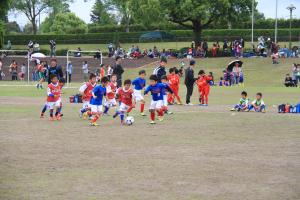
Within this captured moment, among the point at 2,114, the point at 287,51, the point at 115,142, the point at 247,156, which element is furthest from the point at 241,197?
the point at 287,51

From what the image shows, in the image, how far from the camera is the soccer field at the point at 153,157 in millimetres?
11734

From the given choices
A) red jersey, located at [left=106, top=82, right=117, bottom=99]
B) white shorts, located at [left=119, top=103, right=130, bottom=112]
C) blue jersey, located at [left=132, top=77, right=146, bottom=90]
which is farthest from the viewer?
blue jersey, located at [left=132, top=77, right=146, bottom=90]

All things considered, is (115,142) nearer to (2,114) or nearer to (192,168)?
(192,168)

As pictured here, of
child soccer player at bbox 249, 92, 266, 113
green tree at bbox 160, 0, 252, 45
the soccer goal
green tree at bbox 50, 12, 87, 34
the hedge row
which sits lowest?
child soccer player at bbox 249, 92, 266, 113

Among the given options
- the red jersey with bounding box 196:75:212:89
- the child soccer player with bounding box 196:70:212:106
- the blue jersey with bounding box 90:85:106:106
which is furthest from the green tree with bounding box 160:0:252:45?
the blue jersey with bounding box 90:85:106:106

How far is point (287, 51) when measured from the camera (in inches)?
2522

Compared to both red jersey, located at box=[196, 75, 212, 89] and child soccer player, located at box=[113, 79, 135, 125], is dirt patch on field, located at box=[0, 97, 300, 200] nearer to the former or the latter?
child soccer player, located at box=[113, 79, 135, 125]

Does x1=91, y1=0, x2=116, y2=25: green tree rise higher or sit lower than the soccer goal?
higher

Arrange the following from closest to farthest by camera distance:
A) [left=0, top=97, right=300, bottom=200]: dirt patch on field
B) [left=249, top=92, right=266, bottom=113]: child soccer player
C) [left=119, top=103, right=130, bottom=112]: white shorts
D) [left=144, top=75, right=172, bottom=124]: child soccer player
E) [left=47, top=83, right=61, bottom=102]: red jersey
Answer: [left=0, top=97, right=300, bottom=200]: dirt patch on field
[left=119, top=103, right=130, bottom=112]: white shorts
[left=144, top=75, right=172, bottom=124]: child soccer player
[left=47, top=83, right=61, bottom=102]: red jersey
[left=249, top=92, right=266, bottom=113]: child soccer player

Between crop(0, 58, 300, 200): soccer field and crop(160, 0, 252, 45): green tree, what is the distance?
144ft

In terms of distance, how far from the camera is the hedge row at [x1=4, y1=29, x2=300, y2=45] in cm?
8325

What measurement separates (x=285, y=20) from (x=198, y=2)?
83.1 ft

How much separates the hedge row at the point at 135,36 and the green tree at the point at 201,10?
9.23 meters

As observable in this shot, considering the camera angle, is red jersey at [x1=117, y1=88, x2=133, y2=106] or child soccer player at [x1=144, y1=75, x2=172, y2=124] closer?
red jersey at [x1=117, y1=88, x2=133, y2=106]
